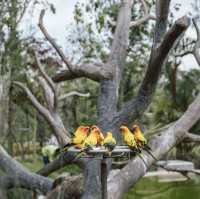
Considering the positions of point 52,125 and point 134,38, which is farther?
point 134,38

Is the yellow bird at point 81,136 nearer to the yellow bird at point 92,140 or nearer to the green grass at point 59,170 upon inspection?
the yellow bird at point 92,140

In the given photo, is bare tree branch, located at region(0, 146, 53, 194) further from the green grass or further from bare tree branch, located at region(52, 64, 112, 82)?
bare tree branch, located at region(52, 64, 112, 82)

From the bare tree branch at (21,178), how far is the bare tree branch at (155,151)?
4.01 feet

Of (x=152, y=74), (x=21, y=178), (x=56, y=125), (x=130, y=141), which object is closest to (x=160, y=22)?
(x=152, y=74)

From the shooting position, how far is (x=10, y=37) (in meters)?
10.4

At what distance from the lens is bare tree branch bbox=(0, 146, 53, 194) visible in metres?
6.48

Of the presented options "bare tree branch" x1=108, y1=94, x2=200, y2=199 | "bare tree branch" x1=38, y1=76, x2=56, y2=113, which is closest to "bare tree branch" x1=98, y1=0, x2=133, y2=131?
"bare tree branch" x1=108, y1=94, x2=200, y2=199

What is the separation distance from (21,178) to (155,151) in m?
1.87

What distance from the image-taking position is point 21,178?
21.6ft

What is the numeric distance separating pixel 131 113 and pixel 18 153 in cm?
1574

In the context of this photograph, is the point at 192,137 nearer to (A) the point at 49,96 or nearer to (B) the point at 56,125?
(B) the point at 56,125

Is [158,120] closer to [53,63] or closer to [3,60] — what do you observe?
[53,63]

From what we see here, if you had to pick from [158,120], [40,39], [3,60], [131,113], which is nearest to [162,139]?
[131,113]

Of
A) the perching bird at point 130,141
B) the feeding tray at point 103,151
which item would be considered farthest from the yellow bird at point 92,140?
the perching bird at point 130,141
